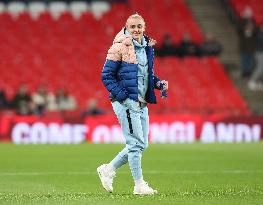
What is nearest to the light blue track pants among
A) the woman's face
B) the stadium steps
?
the woman's face

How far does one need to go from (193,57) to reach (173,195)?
22654 mm

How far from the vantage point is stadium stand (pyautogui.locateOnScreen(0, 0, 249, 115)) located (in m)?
30.8

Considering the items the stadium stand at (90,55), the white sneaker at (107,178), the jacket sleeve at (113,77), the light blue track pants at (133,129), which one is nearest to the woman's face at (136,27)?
the jacket sleeve at (113,77)

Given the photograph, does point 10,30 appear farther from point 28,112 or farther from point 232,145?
point 232,145

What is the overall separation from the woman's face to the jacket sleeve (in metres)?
0.28

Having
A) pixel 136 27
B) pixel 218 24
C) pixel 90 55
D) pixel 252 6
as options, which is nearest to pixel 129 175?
pixel 136 27

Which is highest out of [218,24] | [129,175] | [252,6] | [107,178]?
[252,6]

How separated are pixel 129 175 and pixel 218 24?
22117mm

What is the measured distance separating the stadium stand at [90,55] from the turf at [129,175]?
6517 mm

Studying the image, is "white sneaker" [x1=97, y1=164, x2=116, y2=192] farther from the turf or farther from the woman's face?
the woman's face

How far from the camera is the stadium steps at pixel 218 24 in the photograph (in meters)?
35.2

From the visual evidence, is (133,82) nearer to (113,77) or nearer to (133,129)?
(113,77)

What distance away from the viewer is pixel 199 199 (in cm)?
1074

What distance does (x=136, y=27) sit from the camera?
36.4 ft
